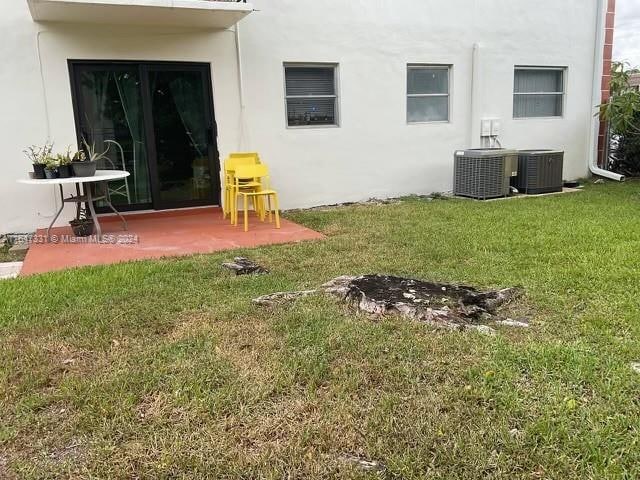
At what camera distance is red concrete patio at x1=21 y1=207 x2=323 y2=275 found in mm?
5145

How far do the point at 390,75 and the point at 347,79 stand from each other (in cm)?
80

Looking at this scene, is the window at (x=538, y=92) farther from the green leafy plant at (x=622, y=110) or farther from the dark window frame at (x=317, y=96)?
the dark window frame at (x=317, y=96)

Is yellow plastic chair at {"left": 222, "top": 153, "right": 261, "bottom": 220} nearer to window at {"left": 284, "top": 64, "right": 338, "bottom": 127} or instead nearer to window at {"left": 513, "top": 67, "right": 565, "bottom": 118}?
window at {"left": 284, "top": 64, "right": 338, "bottom": 127}

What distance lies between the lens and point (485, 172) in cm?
860

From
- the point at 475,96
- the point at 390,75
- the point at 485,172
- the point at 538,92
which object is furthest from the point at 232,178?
the point at 538,92

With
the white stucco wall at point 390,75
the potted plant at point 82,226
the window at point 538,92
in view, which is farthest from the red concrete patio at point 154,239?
the window at point 538,92

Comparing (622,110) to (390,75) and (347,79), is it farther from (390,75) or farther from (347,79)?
(347,79)

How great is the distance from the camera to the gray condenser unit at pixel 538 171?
29.6ft

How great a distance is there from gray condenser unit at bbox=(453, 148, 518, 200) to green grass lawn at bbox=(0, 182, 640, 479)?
4.25m

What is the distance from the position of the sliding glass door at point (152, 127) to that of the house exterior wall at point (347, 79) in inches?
7.2

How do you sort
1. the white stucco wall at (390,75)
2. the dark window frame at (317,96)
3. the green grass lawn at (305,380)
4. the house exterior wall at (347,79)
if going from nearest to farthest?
the green grass lawn at (305,380) → the house exterior wall at (347,79) → the white stucco wall at (390,75) → the dark window frame at (317,96)

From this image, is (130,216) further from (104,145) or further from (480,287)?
(480,287)

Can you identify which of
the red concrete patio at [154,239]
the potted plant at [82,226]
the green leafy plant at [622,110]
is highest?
the green leafy plant at [622,110]

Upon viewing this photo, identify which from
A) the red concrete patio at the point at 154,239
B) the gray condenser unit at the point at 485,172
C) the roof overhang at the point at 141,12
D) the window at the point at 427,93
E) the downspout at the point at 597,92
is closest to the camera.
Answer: the red concrete patio at the point at 154,239
